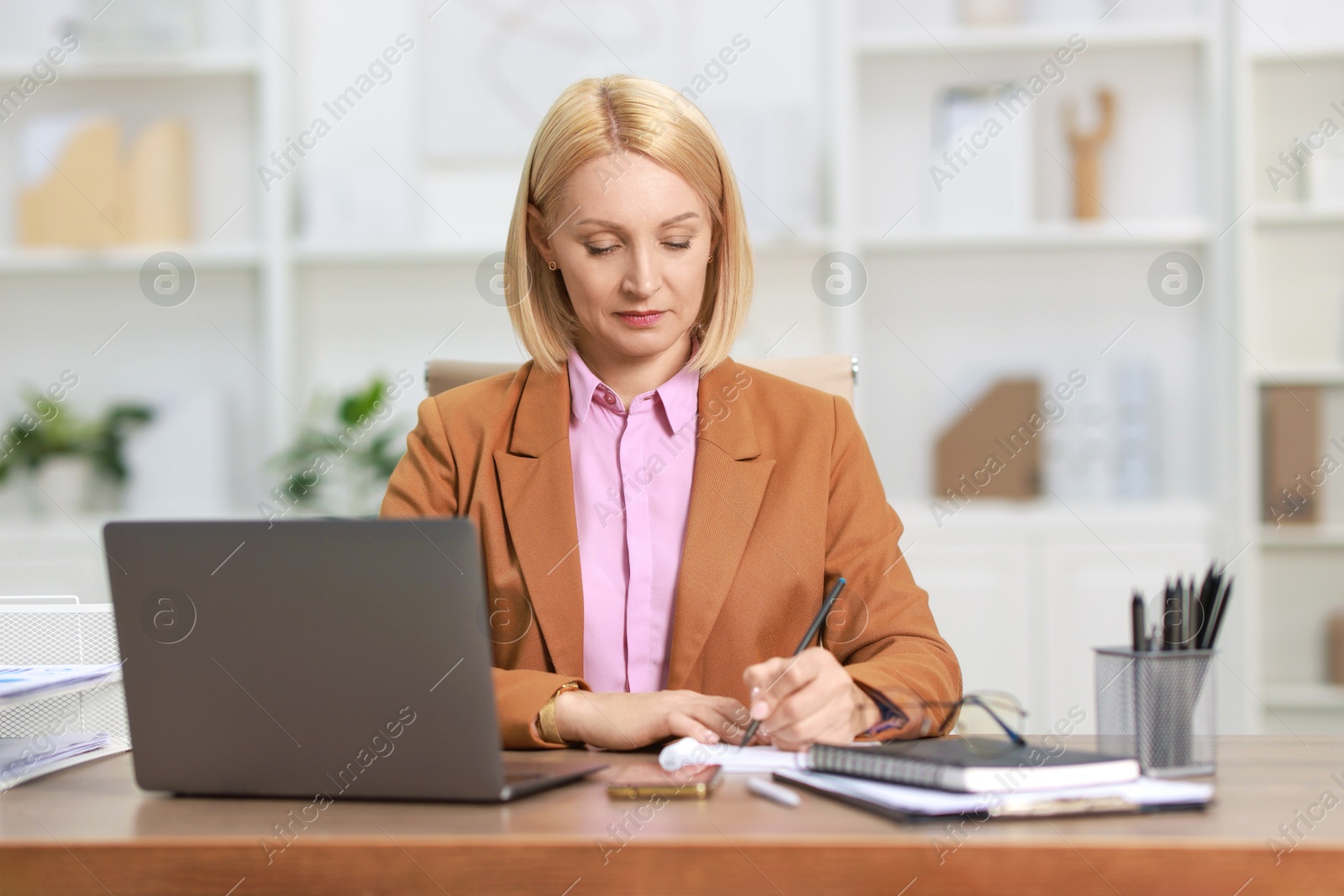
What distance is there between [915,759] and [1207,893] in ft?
0.67

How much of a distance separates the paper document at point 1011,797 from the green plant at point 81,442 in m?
2.74

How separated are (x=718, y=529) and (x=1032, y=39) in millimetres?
2112

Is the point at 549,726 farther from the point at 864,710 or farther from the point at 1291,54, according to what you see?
the point at 1291,54

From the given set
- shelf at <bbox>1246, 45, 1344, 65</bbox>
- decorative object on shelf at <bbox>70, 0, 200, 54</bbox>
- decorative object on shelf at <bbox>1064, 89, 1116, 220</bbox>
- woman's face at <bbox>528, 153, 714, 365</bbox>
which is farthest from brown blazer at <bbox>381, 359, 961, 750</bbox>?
decorative object on shelf at <bbox>70, 0, 200, 54</bbox>

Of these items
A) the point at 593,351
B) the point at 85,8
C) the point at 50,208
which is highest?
the point at 85,8

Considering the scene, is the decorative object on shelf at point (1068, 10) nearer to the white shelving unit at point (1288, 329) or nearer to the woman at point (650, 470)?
the white shelving unit at point (1288, 329)

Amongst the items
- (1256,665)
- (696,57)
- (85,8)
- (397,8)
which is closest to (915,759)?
(1256,665)

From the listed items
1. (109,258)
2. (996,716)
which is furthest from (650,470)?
(109,258)

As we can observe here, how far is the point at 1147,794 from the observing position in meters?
0.80

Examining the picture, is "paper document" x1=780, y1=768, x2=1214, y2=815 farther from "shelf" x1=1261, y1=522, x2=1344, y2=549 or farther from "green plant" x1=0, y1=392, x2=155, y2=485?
"green plant" x1=0, y1=392, x2=155, y2=485

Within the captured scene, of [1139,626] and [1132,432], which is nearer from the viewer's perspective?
[1139,626]

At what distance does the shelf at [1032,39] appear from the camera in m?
2.94

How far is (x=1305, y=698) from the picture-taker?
2.92 metres

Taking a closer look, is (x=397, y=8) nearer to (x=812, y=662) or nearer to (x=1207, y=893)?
(x=812, y=662)
